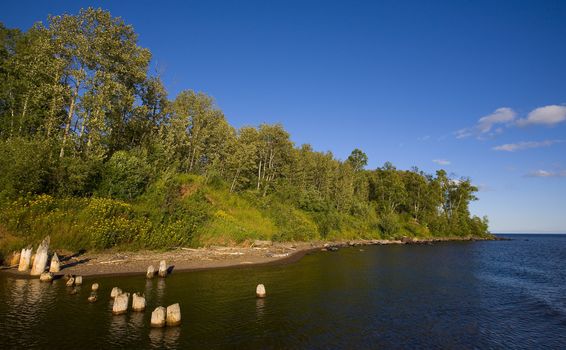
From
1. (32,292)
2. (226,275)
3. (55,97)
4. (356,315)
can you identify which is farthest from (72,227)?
(356,315)

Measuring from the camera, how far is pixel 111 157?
38.3 metres

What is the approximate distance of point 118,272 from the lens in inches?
1062

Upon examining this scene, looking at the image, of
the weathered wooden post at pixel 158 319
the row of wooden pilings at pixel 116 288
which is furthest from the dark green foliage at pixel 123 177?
the weathered wooden post at pixel 158 319

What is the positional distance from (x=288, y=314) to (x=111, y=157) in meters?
29.4

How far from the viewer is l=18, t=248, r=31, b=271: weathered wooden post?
24.4 meters

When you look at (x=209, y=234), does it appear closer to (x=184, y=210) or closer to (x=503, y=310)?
(x=184, y=210)

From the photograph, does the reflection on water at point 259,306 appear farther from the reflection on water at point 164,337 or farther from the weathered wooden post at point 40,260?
the weathered wooden post at point 40,260

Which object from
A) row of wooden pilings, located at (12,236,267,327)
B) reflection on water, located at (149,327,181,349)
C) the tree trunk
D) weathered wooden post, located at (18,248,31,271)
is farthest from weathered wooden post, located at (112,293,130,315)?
the tree trunk

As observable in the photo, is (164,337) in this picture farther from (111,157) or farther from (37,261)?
(111,157)

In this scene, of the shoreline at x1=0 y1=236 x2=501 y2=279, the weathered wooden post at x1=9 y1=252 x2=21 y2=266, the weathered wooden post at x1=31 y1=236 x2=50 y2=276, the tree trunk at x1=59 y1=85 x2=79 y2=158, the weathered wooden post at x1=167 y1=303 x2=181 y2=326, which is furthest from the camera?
the tree trunk at x1=59 y1=85 x2=79 y2=158

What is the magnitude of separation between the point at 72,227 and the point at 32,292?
11.0 meters

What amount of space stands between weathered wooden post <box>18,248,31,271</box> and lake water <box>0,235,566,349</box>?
1.54 metres

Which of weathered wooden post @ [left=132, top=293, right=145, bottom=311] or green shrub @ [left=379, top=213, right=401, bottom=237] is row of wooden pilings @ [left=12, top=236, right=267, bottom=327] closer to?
weathered wooden post @ [left=132, top=293, right=145, bottom=311]

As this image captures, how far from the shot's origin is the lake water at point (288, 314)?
48.3 feet
